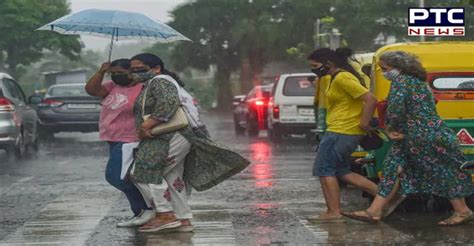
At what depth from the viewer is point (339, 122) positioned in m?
8.95

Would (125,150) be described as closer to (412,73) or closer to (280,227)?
(280,227)

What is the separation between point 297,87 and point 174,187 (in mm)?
13942

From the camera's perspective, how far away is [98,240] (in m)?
8.29

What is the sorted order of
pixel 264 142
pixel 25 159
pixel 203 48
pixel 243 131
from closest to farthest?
pixel 25 159
pixel 264 142
pixel 243 131
pixel 203 48

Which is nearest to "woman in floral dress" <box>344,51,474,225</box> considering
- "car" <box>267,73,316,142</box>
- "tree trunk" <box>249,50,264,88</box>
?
"car" <box>267,73,316,142</box>

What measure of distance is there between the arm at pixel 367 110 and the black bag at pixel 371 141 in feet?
0.56

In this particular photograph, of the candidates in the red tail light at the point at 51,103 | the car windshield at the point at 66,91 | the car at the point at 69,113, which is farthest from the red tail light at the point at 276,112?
the red tail light at the point at 51,103

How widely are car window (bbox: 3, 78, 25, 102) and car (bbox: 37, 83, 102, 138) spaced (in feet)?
13.3

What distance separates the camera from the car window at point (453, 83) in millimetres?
10054

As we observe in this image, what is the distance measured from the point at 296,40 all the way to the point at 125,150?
176 feet

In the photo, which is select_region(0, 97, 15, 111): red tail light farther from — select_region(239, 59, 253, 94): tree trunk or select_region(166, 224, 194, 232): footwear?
select_region(239, 59, 253, 94): tree trunk

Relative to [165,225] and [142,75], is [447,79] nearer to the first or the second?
[142,75]

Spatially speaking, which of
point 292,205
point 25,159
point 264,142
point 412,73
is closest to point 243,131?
point 264,142

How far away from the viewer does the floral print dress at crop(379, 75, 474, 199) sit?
343 inches
